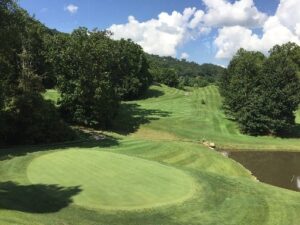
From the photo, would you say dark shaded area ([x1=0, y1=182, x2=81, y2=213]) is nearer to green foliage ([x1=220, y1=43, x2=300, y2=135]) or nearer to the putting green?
the putting green

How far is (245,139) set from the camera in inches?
2301

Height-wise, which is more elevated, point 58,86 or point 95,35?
point 95,35

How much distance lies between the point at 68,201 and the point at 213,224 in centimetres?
658

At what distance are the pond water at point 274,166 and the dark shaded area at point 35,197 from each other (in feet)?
76.5

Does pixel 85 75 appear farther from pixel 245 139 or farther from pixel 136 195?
pixel 136 195

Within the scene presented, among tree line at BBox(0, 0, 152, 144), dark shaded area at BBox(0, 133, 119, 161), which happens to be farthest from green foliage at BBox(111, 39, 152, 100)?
dark shaded area at BBox(0, 133, 119, 161)

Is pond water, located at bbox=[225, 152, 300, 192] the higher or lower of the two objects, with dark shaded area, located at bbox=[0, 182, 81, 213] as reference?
lower

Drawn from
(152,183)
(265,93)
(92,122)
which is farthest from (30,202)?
(265,93)

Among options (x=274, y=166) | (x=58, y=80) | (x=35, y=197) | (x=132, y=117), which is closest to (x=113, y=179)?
(x=35, y=197)

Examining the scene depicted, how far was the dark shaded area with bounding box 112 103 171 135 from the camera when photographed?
59219mm

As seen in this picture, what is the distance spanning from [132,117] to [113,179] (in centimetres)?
4383

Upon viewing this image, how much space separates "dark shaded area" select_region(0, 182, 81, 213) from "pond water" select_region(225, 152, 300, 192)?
2333 centimetres

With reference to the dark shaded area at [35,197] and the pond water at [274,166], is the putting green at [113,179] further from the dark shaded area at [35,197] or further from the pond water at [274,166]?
the pond water at [274,166]

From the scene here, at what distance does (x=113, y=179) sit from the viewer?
22.8 m
